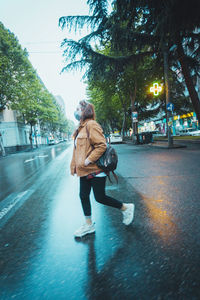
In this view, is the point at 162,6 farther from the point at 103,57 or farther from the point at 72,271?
the point at 72,271

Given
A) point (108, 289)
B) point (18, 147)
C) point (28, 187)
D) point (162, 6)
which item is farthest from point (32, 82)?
point (108, 289)

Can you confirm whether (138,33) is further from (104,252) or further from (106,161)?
(104,252)

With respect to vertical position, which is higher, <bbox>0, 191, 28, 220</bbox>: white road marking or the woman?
the woman

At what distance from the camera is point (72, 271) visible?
196 centimetres

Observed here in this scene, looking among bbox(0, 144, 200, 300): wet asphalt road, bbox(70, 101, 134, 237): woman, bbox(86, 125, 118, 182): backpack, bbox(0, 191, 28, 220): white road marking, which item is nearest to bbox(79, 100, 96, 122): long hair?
bbox(70, 101, 134, 237): woman

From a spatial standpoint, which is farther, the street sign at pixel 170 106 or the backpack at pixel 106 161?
the street sign at pixel 170 106

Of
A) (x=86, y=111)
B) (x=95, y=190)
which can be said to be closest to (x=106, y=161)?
(x=95, y=190)

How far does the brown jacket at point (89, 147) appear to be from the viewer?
2410 millimetres

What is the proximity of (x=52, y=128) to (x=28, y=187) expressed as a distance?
81675mm

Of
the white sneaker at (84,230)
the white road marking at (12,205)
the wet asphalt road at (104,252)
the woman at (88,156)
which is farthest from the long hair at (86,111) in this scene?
the white road marking at (12,205)

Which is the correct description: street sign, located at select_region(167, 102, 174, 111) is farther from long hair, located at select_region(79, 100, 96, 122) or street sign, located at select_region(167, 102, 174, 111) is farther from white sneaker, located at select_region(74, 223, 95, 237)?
white sneaker, located at select_region(74, 223, 95, 237)

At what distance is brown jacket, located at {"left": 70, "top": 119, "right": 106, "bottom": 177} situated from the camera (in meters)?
2.41

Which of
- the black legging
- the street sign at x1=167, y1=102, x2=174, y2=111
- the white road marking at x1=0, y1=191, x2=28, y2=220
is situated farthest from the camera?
the street sign at x1=167, y1=102, x2=174, y2=111

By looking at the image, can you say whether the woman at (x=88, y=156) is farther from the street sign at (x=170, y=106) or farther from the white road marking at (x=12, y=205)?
the street sign at (x=170, y=106)
